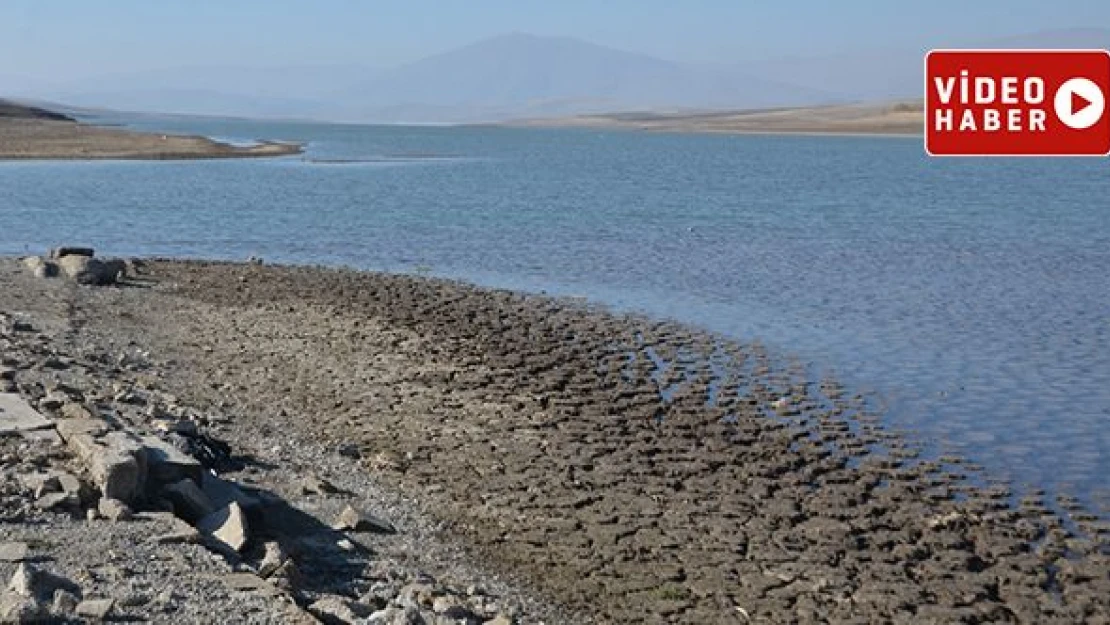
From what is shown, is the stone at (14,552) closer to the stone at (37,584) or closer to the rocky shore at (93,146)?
the stone at (37,584)

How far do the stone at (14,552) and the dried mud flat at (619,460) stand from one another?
Result: 3702 millimetres

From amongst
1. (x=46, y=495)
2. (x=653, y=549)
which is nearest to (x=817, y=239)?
(x=653, y=549)

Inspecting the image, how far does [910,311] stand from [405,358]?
→ 11.1 m

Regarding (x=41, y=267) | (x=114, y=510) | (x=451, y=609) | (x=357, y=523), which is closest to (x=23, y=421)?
(x=114, y=510)

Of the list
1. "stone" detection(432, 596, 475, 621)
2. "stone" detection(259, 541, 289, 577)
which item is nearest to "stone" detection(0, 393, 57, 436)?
"stone" detection(259, 541, 289, 577)

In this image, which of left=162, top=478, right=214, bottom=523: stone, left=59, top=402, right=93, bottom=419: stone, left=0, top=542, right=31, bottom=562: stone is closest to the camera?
left=0, top=542, right=31, bottom=562: stone

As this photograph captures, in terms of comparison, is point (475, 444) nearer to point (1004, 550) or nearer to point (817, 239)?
point (1004, 550)

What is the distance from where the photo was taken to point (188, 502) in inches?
449

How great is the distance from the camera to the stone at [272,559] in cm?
1011

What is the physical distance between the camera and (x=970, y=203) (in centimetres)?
5744

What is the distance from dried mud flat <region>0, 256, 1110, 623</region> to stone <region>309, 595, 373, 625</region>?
1794 mm

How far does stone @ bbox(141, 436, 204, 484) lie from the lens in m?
11.8

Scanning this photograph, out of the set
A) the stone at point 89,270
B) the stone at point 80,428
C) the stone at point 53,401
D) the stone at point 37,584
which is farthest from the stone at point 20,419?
the stone at point 89,270

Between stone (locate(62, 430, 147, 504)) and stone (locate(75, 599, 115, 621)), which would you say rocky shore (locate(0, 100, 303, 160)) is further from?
stone (locate(75, 599, 115, 621))
